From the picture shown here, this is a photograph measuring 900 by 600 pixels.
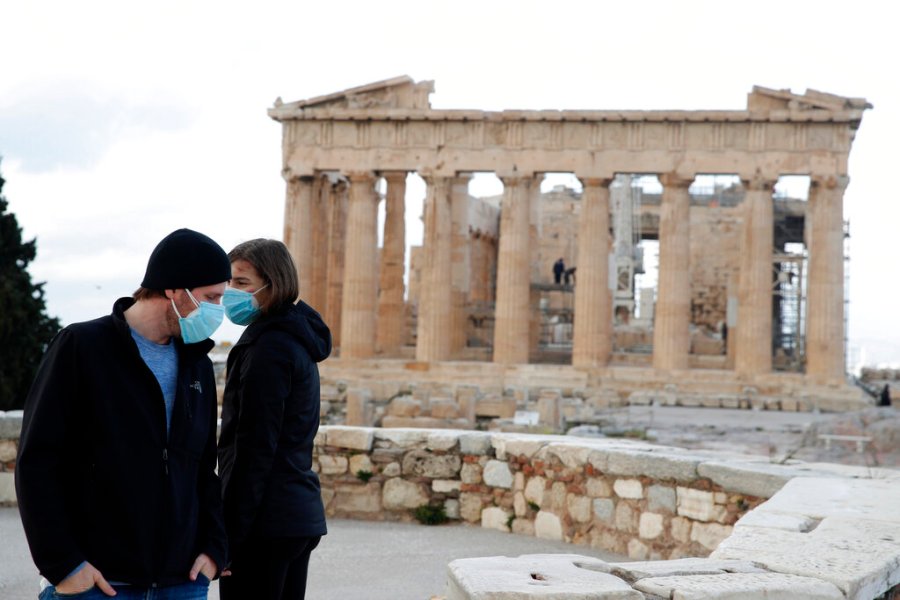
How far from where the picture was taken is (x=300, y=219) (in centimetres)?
3547

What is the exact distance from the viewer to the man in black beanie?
12.4ft

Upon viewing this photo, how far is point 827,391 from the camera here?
103ft

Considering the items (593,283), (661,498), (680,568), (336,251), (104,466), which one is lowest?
(661,498)

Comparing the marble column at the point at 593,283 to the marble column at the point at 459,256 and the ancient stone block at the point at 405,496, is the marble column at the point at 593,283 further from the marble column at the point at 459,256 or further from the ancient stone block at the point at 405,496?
the ancient stone block at the point at 405,496

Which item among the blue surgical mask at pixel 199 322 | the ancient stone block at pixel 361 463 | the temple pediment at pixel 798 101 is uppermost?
the temple pediment at pixel 798 101

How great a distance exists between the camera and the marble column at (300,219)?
35438 mm

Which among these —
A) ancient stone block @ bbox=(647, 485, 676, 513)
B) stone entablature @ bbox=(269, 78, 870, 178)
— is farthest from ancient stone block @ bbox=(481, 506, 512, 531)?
stone entablature @ bbox=(269, 78, 870, 178)

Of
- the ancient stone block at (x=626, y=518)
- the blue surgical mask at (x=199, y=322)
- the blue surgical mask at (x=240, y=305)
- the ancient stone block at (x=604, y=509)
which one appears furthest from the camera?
the ancient stone block at (x=604, y=509)

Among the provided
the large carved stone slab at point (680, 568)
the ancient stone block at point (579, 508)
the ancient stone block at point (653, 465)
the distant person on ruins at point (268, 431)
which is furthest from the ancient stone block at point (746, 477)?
the distant person on ruins at point (268, 431)

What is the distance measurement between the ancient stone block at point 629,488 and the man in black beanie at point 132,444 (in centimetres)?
510

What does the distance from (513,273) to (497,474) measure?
2498 cm

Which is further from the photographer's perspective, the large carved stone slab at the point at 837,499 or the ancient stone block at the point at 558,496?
the ancient stone block at the point at 558,496

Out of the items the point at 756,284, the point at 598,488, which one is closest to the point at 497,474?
the point at 598,488

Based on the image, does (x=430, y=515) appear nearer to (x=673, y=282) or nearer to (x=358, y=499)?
(x=358, y=499)
